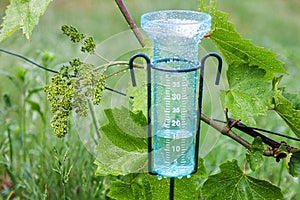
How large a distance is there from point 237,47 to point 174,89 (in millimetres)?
296

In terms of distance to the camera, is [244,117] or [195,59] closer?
[195,59]

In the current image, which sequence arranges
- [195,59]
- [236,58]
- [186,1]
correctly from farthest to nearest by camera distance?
[186,1], [236,58], [195,59]

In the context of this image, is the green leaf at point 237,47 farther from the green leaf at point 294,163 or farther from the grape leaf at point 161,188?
the grape leaf at point 161,188

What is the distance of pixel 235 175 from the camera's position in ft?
5.36

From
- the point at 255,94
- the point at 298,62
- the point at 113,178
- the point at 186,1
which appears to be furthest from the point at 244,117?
the point at 186,1

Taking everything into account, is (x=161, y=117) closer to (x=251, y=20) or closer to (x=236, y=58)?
(x=236, y=58)

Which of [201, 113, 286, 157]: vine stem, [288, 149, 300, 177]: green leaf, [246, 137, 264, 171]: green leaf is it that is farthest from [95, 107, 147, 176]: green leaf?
[288, 149, 300, 177]: green leaf

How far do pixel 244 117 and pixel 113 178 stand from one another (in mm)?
906

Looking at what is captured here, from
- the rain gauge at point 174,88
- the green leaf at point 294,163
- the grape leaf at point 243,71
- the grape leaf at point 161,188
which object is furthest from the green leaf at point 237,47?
the grape leaf at point 161,188

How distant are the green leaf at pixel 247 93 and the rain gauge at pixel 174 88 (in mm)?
99

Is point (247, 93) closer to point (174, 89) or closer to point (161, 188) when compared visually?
point (174, 89)

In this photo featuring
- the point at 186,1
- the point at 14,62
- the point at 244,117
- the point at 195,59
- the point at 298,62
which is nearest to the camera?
the point at 195,59

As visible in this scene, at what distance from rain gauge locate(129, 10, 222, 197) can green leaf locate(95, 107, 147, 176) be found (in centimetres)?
8

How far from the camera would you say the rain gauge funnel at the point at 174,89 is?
52.4 inches
